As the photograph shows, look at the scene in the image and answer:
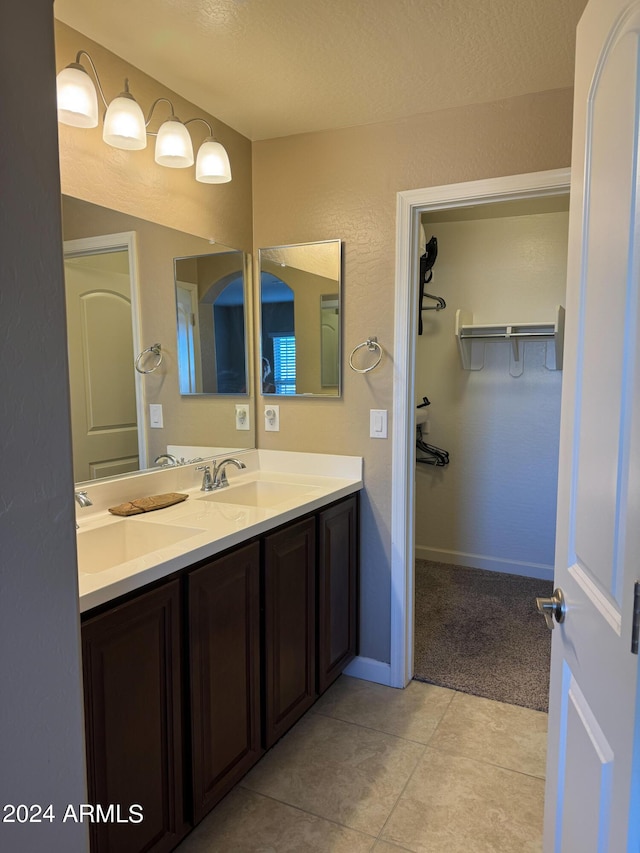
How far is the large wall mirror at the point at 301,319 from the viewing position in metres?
2.47

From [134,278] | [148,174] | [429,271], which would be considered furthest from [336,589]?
[429,271]

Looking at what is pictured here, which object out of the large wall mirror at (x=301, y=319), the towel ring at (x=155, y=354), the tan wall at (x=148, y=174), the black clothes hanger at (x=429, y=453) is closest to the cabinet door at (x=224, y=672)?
the towel ring at (x=155, y=354)

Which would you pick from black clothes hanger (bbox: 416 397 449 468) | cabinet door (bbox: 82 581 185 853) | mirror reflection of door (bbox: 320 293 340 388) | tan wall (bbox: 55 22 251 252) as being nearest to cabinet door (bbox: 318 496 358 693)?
mirror reflection of door (bbox: 320 293 340 388)

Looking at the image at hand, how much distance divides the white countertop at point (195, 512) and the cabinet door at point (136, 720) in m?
0.07

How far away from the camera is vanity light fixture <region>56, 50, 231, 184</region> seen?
1.57 meters

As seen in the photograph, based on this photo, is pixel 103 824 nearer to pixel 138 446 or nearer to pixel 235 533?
pixel 235 533

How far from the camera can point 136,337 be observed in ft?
6.50

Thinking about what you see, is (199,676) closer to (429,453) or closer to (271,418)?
(271,418)

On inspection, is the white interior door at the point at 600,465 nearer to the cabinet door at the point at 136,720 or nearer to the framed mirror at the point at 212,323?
the cabinet door at the point at 136,720

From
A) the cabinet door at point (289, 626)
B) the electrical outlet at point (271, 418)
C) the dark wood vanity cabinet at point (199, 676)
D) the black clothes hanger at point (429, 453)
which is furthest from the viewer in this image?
the black clothes hanger at point (429, 453)

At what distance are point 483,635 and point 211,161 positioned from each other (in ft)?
8.74

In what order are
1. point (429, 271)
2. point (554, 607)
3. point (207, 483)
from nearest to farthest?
point (554, 607) → point (207, 483) → point (429, 271)

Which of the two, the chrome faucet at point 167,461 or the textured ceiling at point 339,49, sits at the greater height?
the textured ceiling at point 339,49

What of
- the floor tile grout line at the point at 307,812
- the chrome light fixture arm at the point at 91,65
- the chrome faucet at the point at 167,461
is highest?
the chrome light fixture arm at the point at 91,65
